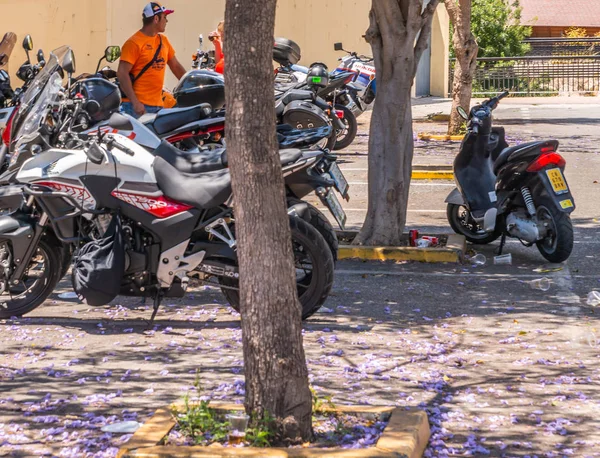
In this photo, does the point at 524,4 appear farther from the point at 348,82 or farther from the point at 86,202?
the point at 86,202

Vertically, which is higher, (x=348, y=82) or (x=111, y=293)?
(x=348, y=82)

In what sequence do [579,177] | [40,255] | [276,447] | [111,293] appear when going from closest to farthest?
[276,447] < [111,293] < [40,255] < [579,177]

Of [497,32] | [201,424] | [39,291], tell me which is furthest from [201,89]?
[497,32]

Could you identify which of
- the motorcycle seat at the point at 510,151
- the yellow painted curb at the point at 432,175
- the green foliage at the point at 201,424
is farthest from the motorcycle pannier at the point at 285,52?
the green foliage at the point at 201,424

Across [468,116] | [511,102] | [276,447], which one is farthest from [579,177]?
[511,102]

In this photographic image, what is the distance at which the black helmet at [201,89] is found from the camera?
36.9ft

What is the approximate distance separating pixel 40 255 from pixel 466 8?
12.8 meters

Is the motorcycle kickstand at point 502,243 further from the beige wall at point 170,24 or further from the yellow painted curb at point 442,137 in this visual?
the beige wall at point 170,24

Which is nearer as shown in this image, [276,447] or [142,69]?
[276,447]

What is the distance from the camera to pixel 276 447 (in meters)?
4.59

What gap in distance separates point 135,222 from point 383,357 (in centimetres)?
185

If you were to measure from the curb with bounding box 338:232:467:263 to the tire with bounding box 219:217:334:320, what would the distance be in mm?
2330

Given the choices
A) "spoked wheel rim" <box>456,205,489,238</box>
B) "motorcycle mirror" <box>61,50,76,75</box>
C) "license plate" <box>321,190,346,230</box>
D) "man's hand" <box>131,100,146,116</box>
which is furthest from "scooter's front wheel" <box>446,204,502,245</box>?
Answer: "motorcycle mirror" <box>61,50,76,75</box>

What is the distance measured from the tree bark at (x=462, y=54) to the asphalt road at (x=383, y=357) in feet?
34.1
